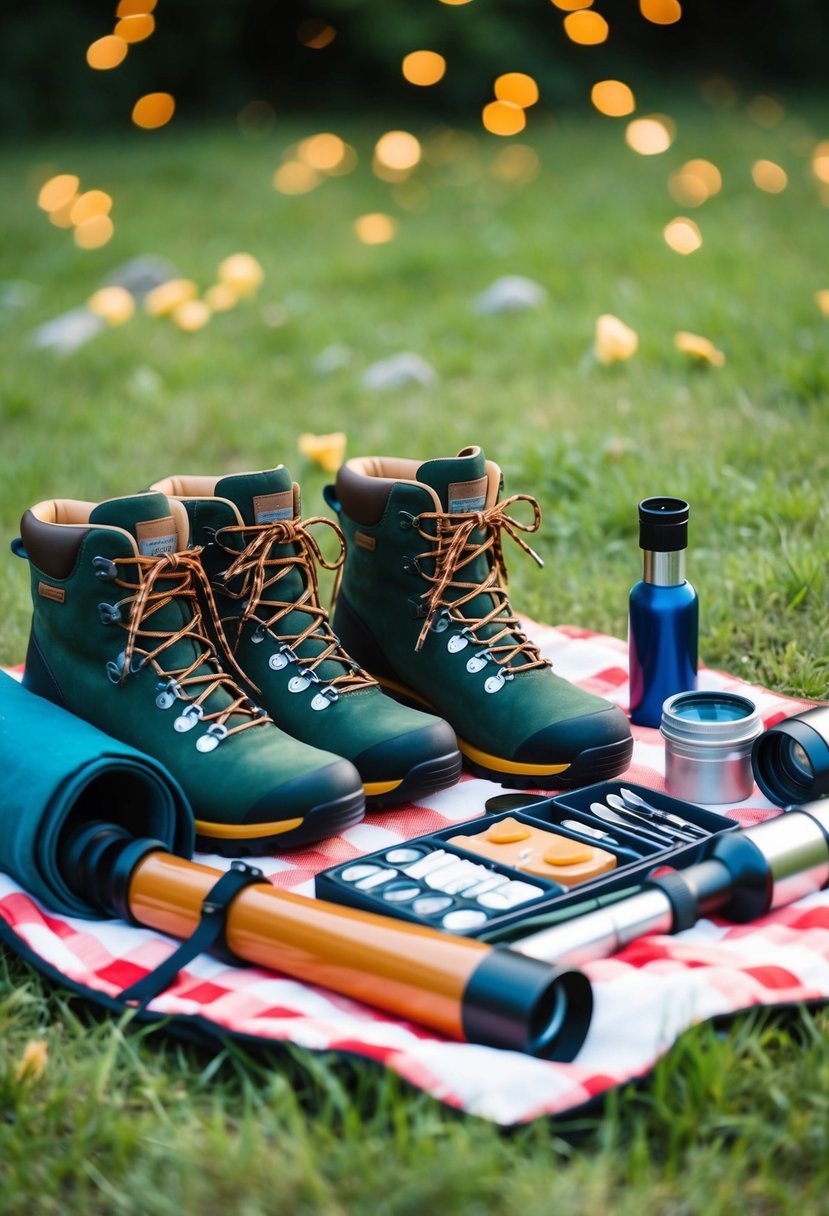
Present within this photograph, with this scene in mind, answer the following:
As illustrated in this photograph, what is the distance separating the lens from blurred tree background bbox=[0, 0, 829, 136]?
25.8 ft

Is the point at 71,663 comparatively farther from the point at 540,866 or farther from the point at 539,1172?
the point at 539,1172

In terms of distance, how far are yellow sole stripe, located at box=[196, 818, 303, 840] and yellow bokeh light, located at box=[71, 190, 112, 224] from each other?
549 centimetres

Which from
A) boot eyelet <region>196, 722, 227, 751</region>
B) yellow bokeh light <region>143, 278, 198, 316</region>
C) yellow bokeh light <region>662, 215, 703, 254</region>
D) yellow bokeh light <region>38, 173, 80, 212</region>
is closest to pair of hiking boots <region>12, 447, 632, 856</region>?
boot eyelet <region>196, 722, 227, 751</region>

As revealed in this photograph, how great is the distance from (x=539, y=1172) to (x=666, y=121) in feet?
24.8

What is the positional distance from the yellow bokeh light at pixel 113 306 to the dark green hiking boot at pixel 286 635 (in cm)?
312

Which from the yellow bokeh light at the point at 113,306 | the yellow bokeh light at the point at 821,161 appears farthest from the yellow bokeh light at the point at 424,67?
the yellow bokeh light at the point at 113,306

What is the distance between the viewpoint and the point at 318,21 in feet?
27.9

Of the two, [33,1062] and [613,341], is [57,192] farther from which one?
[33,1062]

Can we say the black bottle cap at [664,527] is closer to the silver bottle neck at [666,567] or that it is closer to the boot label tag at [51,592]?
the silver bottle neck at [666,567]

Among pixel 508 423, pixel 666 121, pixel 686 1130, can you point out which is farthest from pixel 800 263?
pixel 686 1130

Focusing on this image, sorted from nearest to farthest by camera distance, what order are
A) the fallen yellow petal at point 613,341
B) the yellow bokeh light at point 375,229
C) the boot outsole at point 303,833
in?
1. the boot outsole at point 303,833
2. the fallen yellow petal at point 613,341
3. the yellow bokeh light at point 375,229

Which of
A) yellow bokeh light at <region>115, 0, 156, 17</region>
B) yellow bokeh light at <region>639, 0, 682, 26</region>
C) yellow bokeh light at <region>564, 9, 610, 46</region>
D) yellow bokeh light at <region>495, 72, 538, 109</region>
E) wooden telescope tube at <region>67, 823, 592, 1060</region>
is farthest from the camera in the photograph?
yellow bokeh light at <region>639, 0, 682, 26</region>

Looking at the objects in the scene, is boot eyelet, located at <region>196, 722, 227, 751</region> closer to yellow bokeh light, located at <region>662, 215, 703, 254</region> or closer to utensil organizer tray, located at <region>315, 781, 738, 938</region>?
utensil organizer tray, located at <region>315, 781, 738, 938</region>

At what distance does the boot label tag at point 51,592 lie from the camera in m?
2.05
